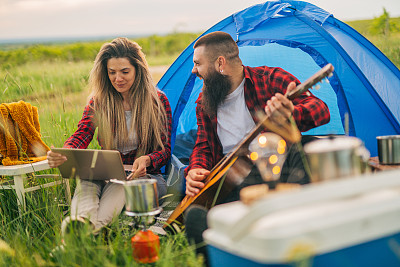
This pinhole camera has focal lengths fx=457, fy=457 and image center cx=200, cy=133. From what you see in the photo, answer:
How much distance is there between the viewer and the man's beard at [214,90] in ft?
9.24

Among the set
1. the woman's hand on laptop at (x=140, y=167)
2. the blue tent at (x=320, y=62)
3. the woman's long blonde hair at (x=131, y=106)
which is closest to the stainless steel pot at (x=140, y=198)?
the woman's hand on laptop at (x=140, y=167)

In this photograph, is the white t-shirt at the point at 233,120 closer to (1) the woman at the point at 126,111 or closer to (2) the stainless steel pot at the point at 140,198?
(1) the woman at the point at 126,111

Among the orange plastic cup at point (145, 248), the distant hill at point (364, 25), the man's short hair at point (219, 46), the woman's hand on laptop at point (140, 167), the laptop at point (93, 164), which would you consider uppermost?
the distant hill at point (364, 25)

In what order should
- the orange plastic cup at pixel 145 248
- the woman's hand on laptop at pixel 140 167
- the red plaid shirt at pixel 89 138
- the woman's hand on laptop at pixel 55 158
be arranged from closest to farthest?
the orange plastic cup at pixel 145 248, the woman's hand on laptop at pixel 55 158, the woman's hand on laptop at pixel 140 167, the red plaid shirt at pixel 89 138

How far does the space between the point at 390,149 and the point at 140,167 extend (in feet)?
4.55

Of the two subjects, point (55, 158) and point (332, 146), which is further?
point (55, 158)

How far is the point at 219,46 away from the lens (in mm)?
2865

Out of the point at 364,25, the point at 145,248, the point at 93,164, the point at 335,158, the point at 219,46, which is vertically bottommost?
the point at 145,248

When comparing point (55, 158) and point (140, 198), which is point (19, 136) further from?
point (140, 198)

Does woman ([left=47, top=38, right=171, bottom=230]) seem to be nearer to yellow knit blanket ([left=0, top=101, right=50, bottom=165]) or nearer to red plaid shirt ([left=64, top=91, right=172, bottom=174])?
red plaid shirt ([left=64, top=91, right=172, bottom=174])

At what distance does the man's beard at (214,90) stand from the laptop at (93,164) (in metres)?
0.72

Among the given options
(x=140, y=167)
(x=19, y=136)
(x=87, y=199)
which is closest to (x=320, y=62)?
(x=140, y=167)

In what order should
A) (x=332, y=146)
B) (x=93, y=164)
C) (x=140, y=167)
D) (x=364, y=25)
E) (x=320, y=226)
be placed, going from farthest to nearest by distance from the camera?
(x=364, y=25)
(x=140, y=167)
(x=93, y=164)
(x=332, y=146)
(x=320, y=226)

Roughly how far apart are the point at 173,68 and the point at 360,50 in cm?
143
